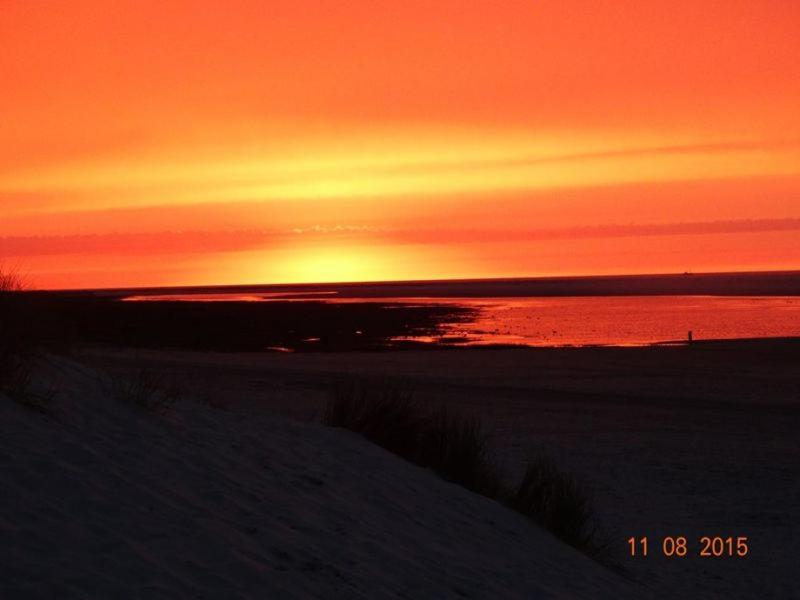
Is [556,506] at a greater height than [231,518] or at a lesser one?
lesser

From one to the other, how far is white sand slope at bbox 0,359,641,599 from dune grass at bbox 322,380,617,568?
1.74 feet

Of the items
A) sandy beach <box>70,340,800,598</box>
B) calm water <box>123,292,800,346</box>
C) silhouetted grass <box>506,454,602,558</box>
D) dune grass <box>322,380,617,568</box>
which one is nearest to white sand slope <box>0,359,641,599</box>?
A: silhouetted grass <box>506,454,602,558</box>

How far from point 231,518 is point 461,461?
4.19 metres

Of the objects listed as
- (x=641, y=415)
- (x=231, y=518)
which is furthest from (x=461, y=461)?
(x=641, y=415)

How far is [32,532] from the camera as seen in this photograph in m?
5.17

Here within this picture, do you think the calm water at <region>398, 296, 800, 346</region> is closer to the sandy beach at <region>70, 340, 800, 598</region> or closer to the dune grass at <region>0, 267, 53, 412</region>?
the sandy beach at <region>70, 340, 800, 598</region>

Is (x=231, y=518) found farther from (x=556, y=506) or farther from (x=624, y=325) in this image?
(x=624, y=325)

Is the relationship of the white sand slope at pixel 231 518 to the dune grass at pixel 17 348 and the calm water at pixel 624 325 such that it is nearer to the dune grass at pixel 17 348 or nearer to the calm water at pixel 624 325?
the dune grass at pixel 17 348

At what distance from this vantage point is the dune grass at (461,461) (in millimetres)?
9773

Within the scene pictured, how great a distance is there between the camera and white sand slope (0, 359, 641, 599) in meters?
5.19

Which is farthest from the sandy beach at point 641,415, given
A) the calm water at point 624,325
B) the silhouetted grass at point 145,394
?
the calm water at point 624,325

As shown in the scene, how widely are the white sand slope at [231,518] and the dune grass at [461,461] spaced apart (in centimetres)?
53

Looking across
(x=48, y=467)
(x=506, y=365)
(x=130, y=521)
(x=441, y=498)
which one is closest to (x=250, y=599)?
(x=130, y=521)

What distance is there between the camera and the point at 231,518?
6.47 m
